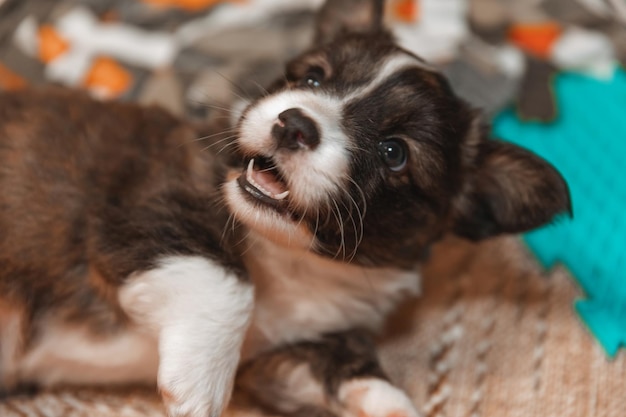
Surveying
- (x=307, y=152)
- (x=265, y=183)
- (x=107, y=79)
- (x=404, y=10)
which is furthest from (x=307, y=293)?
(x=404, y=10)

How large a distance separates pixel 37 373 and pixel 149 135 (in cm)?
81

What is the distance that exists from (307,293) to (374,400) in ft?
1.33

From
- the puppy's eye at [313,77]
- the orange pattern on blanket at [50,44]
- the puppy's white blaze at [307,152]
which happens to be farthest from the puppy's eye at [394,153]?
the orange pattern on blanket at [50,44]

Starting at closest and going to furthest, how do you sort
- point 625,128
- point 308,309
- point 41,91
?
point 308,309 < point 41,91 < point 625,128

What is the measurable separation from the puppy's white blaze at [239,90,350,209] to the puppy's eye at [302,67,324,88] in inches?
9.3

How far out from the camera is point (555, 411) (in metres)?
2.08

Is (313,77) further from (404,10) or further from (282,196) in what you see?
(404,10)

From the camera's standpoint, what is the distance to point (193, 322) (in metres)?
1.88

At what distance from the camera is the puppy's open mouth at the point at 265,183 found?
5.88 feet

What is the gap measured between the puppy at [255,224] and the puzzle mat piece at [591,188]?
0.42 metres

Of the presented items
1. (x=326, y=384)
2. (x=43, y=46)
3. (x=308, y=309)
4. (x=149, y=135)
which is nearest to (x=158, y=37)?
(x=43, y=46)

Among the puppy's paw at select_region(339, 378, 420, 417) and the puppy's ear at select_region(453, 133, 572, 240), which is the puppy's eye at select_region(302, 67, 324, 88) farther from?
the puppy's paw at select_region(339, 378, 420, 417)

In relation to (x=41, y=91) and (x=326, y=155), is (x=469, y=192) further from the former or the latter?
(x=41, y=91)

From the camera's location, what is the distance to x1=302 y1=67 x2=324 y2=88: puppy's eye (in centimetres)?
211
